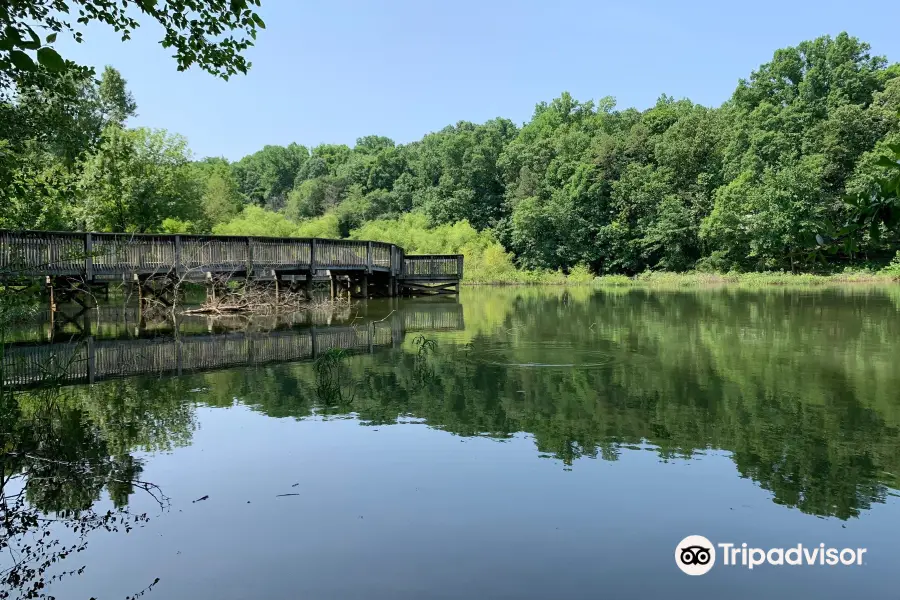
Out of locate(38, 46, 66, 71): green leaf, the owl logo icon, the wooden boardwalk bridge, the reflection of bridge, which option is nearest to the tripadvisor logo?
the owl logo icon

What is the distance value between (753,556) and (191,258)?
17.8 meters

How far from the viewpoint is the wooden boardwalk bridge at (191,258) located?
1600cm

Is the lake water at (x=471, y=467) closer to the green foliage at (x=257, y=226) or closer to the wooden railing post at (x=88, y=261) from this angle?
the wooden railing post at (x=88, y=261)

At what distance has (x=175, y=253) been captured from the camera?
18.7 metres

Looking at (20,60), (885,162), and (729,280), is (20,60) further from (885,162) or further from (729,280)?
(729,280)

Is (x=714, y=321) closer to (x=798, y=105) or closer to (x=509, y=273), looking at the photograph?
(x=509, y=273)

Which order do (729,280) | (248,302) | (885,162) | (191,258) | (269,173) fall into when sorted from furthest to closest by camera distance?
1. (269,173)
2. (729,280)
3. (248,302)
4. (191,258)
5. (885,162)

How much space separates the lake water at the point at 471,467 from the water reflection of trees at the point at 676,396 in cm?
4

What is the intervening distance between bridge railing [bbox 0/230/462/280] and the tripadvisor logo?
38.8ft

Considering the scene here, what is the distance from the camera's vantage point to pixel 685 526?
4.21 metres

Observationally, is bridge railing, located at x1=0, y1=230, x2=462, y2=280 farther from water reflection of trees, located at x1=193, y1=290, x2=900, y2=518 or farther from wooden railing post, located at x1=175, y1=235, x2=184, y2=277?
water reflection of trees, located at x1=193, y1=290, x2=900, y2=518

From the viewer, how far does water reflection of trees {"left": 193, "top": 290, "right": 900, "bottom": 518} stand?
5504mm

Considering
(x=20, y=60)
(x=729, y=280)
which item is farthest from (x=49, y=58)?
(x=729, y=280)

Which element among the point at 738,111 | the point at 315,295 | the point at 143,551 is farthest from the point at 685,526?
the point at 738,111
